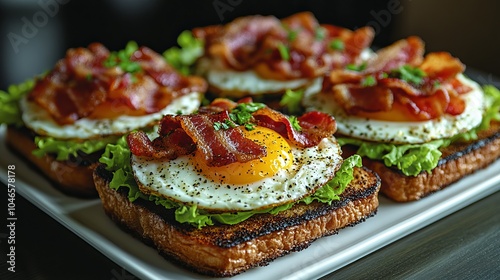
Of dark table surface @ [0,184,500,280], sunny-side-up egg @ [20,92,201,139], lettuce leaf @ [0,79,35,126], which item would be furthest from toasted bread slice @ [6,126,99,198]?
lettuce leaf @ [0,79,35,126]

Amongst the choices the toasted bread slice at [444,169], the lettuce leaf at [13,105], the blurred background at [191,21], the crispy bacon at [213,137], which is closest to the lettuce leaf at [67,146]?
the lettuce leaf at [13,105]

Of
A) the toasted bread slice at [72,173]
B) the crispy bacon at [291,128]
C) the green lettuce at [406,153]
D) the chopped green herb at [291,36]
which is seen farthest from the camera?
the chopped green herb at [291,36]

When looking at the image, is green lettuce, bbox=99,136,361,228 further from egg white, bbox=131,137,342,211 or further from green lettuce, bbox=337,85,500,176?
green lettuce, bbox=337,85,500,176

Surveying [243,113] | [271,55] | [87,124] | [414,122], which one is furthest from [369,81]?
[87,124]

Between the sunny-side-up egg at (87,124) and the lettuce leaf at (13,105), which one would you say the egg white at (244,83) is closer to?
the sunny-side-up egg at (87,124)

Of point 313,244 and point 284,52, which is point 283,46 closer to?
point 284,52

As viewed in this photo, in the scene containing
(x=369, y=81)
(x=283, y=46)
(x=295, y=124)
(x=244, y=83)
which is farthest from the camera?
(x=283, y=46)
